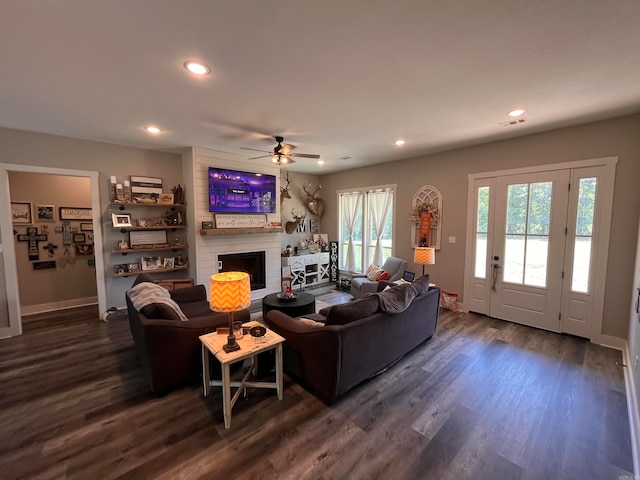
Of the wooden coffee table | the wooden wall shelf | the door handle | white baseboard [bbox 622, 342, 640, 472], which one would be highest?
the wooden wall shelf

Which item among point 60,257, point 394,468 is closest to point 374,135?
point 394,468

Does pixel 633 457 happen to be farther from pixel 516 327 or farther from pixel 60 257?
pixel 60 257

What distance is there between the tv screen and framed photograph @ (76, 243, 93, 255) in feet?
8.40

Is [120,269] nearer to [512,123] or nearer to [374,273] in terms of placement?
[374,273]

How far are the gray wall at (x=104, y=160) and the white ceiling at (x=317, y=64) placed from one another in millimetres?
311

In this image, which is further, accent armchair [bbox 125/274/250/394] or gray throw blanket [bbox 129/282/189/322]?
gray throw blanket [bbox 129/282/189/322]

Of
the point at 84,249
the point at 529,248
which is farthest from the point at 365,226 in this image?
the point at 84,249

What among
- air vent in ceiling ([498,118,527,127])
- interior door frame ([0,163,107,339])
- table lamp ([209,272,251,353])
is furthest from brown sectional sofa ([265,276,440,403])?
interior door frame ([0,163,107,339])

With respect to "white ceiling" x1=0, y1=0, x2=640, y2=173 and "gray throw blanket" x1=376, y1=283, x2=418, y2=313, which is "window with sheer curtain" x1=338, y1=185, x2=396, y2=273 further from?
"gray throw blanket" x1=376, y1=283, x2=418, y2=313

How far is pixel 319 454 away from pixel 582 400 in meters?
2.37

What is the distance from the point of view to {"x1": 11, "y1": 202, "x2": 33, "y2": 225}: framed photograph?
439cm

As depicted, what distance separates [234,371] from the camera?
2.75 m

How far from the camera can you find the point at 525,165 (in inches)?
151

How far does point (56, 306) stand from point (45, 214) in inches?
64.0
